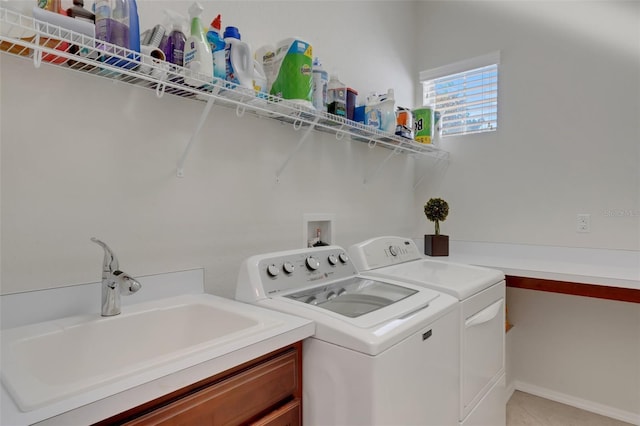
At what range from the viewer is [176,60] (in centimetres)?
114

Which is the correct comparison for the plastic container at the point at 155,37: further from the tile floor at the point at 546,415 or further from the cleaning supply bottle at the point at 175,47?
→ the tile floor at the point at 546,415

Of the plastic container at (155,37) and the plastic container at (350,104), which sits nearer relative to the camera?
the plastic container at (155,37)

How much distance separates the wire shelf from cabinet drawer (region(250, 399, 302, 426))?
983 millimetres

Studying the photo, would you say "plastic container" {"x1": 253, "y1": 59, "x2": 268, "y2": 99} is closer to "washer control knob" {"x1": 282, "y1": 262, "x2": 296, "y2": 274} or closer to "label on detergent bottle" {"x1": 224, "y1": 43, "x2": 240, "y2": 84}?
"label on detergent bottle" {"x1": 224, "y1": 43, "x2": 240, "y2": 84}

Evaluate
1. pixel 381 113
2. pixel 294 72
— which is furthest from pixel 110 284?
pixel 381 113

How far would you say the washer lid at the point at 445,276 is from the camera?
1.42m

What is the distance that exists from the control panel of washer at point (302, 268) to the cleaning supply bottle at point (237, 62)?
64 cm

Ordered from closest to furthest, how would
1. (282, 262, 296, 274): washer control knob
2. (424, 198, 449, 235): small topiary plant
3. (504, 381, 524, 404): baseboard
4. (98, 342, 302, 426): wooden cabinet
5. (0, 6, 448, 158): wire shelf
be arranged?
(98, 342, 302, 426): wooden cabinet < (0, 6, 448, 158): wire shelf < (282, 262, 296, 274): washer control knob < (504, 381, 524, 404): baseboard < (424, 198, 449, 235): small topiary plant

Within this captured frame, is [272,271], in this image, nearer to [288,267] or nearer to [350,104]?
[288,267]

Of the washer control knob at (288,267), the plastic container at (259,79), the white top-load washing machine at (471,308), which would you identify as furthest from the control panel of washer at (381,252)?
the plastic container at (259,79)

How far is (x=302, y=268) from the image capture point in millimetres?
1406

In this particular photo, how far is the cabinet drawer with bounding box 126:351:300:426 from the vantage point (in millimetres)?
715

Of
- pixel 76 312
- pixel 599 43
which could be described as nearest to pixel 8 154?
pixel 76 312

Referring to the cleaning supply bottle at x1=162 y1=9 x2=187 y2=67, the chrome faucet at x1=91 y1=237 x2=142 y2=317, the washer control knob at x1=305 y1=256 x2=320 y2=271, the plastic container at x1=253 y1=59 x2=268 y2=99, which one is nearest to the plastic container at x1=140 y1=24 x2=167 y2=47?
the cleaning supply bottle at x1=162 y1=9 x2=187 y2=67
